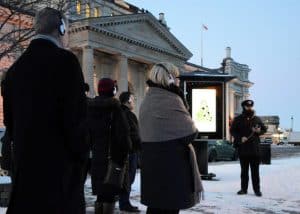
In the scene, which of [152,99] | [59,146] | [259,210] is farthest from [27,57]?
[259,210]

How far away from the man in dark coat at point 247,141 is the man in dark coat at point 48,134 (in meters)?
7.67

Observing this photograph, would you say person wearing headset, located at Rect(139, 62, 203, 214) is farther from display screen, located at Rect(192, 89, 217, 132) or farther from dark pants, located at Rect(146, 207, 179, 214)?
display screen, located at Rect(192, 89, 217, 132)

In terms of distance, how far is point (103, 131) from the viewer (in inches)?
245

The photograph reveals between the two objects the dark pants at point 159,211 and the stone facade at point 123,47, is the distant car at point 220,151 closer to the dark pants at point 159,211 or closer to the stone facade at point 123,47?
the stone facade at point 123,47

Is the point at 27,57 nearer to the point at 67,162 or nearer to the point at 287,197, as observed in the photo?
the point at 67,162

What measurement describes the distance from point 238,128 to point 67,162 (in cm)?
809

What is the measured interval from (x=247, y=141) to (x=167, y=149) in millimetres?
6084

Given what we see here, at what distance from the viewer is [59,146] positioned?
3.15 m

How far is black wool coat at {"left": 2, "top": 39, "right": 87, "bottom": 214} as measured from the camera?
123 inches

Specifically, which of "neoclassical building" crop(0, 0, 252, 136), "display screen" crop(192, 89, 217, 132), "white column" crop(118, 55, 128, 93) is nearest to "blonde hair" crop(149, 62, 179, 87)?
"display screen" crop(192, 89, 217, 132)

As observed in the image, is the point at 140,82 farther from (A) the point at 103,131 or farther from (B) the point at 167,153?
(B) the point at 167,153

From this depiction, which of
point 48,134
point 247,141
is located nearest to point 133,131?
point 247,141

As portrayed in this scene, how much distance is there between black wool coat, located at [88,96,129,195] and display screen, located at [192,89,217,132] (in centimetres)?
695

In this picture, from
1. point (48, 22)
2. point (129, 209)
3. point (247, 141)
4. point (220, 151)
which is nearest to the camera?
point (48, 22)
